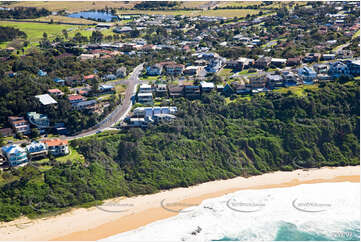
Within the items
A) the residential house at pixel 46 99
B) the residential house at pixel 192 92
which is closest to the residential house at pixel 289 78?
the residential house at pixel 192 92

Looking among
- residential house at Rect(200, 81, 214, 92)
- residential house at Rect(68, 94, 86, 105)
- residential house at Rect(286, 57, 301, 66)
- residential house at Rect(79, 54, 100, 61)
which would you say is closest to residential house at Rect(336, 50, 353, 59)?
residential house at Rect(286, 57, 301, 66)

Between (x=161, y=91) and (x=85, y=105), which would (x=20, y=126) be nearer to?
(x=85, y=105)

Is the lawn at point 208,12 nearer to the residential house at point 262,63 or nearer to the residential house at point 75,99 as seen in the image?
the residential house at point 262,63

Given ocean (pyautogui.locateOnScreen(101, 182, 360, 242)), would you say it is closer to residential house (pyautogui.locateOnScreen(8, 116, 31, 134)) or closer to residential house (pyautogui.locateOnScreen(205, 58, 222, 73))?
residential house (pyautogui.locateOnScreen(8, 116, 31, 134))

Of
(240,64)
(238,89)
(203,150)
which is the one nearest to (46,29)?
(240,64)

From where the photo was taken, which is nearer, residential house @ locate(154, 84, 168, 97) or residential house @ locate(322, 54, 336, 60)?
residential house @ locate(154, 84, 168, 97)

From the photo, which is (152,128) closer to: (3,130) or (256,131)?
(256,131)
